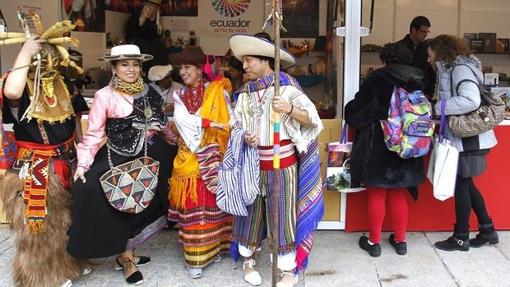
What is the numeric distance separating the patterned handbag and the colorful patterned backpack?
161 cm

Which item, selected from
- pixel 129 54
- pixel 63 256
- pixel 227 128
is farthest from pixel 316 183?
pixel 63 256

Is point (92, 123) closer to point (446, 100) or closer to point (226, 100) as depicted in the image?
point (226, 100)

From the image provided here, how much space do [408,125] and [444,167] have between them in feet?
1.34

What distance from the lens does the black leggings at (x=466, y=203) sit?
13.1 ft

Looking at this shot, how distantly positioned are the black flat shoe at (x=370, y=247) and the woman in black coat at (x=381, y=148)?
11 millimetres

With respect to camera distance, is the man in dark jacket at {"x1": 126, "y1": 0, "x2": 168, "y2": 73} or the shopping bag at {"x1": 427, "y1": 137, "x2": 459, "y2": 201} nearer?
the shopping bag at {"x1": 427, "y1": 137, "x2": 459, "y2": 201}

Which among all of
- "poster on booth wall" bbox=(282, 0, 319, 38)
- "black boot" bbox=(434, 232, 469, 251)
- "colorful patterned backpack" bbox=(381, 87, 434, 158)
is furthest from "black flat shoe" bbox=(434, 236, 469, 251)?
"poster on booth wall" bbox=(282, 0, 319, 38)

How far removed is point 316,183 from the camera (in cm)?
353

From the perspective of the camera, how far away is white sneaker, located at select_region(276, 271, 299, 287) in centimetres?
353

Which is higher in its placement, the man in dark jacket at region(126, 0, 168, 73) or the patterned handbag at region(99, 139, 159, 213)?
the man in dark jacket at region(126, 0, 168, 73)

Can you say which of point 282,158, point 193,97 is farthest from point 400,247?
point 193,97

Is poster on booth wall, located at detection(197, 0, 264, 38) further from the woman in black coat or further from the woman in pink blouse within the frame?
the woman in pink blouse

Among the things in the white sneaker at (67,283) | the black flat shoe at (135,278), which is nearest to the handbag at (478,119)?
the black flat shoe at (135,278)

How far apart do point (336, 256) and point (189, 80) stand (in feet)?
5.55
